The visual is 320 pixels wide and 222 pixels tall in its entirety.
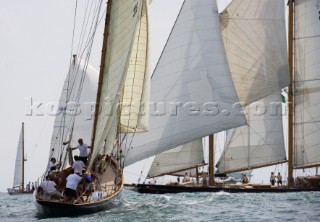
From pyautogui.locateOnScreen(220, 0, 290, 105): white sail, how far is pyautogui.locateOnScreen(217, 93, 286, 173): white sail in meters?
2.00

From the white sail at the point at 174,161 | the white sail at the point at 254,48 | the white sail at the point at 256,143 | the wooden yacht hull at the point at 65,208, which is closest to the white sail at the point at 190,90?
the white sail at the point at 254,48

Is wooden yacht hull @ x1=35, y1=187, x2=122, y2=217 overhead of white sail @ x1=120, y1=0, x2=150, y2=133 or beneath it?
beneath

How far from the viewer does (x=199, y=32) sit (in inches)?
1688

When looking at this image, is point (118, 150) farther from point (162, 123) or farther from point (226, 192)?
point (226, 192)

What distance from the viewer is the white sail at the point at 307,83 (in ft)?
159

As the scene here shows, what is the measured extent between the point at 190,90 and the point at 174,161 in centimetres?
676

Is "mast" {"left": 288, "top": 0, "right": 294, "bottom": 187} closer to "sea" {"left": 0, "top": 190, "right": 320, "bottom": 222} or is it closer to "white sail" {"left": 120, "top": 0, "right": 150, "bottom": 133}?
"sea" {"left": 0, "top": 190, "right": 320, "bottom": 222}

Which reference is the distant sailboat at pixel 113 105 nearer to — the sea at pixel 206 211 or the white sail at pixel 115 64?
the white sail at pixel 115 64

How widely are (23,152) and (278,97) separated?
36.7 meters

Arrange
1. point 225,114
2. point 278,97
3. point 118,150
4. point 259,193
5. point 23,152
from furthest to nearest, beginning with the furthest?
point 23,152 → point 278,97 → point 259,193 → point 225,114 → point 118,150

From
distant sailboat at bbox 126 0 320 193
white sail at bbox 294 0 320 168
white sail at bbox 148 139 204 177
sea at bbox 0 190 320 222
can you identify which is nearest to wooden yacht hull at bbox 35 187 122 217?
sea at bbox 0 190 320 222

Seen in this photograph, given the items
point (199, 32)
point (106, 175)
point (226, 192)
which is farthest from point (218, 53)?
point (106, 175)

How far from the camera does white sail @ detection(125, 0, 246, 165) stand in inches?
1620

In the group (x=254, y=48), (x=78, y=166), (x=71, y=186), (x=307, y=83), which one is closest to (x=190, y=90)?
(x=254, y=48)
